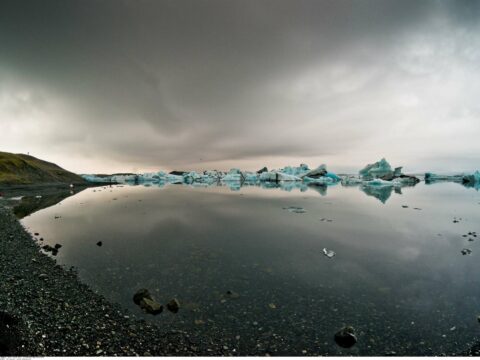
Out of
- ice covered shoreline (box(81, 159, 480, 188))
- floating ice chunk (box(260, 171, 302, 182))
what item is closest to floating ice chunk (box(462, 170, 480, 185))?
ice covered shoreline (box(81, 159, 480, 188))

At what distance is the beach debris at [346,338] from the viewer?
21.0 ft

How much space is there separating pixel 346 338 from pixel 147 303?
6.12m

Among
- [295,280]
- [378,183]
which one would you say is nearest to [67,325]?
[295,280]

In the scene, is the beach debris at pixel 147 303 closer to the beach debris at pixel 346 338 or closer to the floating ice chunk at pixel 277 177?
the beach debris at pixel 346 338

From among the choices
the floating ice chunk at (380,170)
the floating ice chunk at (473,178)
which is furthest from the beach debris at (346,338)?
the floating ice chunk at (473,178)

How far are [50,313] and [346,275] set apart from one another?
11.1 meters

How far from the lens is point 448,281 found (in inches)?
407

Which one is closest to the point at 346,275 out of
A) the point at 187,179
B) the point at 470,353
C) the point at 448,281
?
the point at 448,281

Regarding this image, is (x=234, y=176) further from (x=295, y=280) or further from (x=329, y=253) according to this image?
(x=295, y=280)

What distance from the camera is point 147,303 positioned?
26.2 feet

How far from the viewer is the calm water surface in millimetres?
6744

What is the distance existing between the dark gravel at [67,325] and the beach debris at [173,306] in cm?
99

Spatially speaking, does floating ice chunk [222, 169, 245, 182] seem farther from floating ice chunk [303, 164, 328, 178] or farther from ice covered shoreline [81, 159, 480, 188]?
floating ice chunk [303, 164, 328, 178]

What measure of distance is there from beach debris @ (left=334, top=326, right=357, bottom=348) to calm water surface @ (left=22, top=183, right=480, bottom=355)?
17 centimetres
